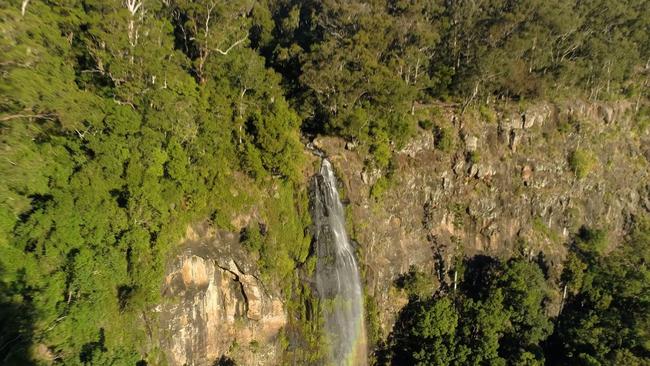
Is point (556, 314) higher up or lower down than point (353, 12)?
lower down

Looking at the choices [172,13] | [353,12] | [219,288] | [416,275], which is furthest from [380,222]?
[172,13]

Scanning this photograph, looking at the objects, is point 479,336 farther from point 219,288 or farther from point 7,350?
point 7,350

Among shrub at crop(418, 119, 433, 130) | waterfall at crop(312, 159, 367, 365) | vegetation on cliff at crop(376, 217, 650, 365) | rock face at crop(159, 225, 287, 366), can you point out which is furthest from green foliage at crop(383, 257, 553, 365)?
shrub at crop(418, 119, 433, 130)

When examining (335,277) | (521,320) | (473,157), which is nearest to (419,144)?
(473,157)

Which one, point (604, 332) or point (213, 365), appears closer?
point (213, 365)

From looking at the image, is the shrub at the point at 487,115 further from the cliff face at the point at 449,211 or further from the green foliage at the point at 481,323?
the green foliage at the point at 481,323

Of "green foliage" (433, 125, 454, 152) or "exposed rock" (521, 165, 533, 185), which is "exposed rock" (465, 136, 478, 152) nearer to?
"green foliage" (433, 125, 454, 152)
